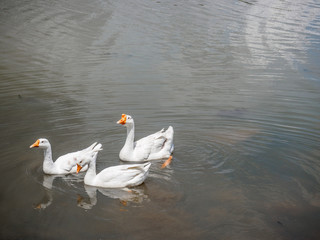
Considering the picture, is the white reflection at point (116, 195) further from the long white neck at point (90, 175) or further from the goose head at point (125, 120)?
the goose head at point (125, 120)

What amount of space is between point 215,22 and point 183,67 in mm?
6880

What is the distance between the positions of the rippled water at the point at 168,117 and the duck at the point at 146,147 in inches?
8.9

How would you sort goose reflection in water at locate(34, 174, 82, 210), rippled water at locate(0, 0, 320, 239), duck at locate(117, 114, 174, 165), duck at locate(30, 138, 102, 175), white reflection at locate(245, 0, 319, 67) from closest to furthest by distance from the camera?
rippled water at locate(0, 0, 320, 239) < goose reflection in water at locate(34, 174, 82, 210) < duck at locate(30, 138, 102, 175) < duck at locate(117, 114, 174, 165) < white reflection at locate(245, 0, 319, 67)

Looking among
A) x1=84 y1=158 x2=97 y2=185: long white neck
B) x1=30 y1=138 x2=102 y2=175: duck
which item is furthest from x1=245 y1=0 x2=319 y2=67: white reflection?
x1=84 y1=158 x2=97 y2=185: long white neck

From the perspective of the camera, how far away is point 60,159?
8.30 m

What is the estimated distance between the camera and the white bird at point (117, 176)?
25.7 ft

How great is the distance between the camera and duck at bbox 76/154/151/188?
7828 mm

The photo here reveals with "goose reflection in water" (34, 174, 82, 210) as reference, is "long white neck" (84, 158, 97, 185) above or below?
above

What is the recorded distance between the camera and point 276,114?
11.2 meters

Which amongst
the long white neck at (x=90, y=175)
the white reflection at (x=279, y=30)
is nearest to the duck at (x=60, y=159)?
the long white neck at (x=90, y=175)

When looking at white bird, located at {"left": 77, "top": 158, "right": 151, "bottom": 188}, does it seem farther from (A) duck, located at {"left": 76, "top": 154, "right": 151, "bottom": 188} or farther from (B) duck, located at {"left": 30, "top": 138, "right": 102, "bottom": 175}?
(B) duck, located at {"left": 30, "top": 138, "right": 102, "bottom": 175}

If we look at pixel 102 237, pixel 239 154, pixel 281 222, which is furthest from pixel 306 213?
pixel 102 237

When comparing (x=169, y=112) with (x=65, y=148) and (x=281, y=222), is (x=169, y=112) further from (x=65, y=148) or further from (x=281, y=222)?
(x=281, y=222)

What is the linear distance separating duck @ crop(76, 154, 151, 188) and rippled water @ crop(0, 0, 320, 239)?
0.20m
